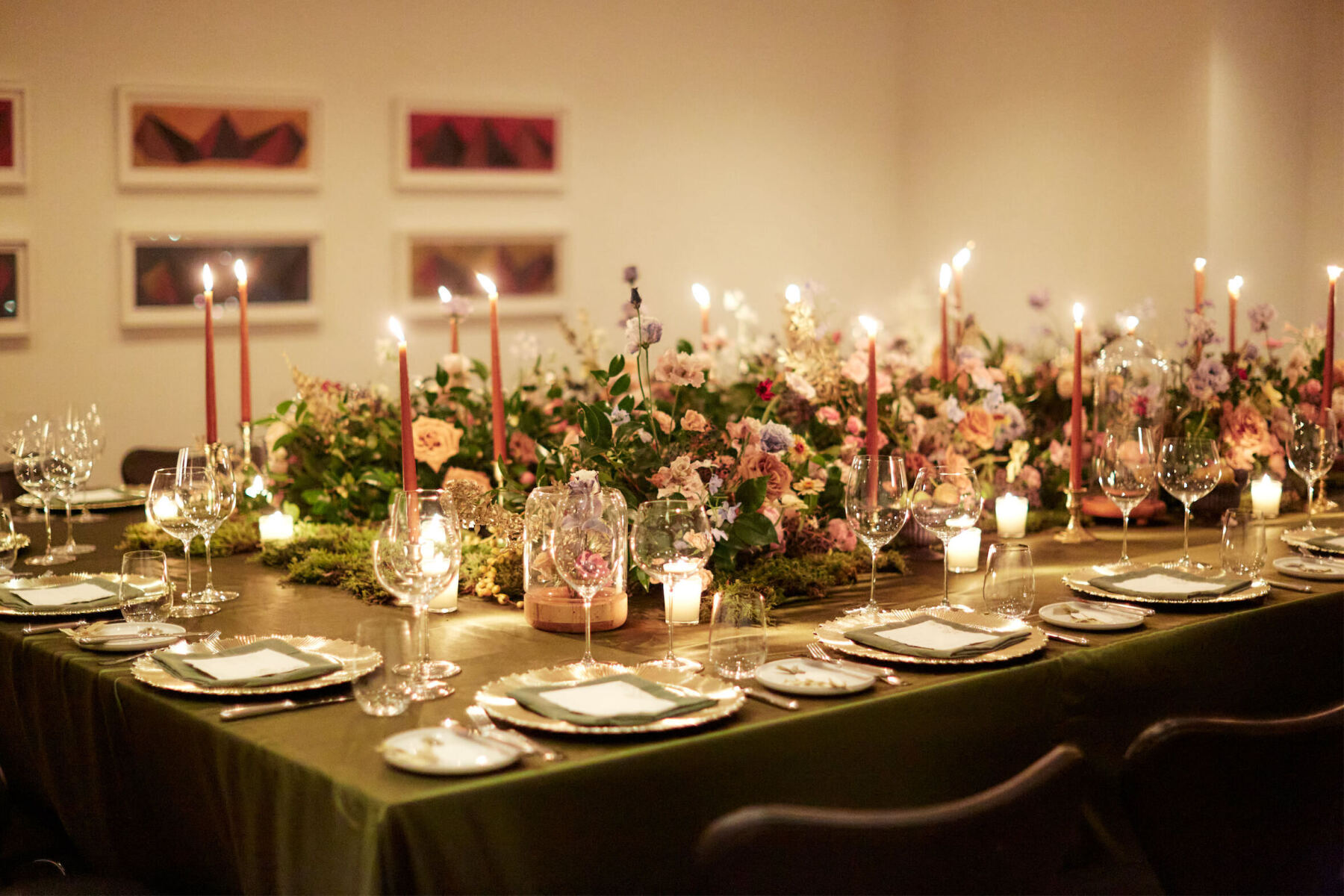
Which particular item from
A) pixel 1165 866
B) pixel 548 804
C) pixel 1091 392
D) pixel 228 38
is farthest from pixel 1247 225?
pixel 548 804

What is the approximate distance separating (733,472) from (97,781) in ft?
3.53

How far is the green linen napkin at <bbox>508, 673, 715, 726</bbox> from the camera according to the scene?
158 centimetres

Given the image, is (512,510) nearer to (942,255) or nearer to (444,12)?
(444,12)

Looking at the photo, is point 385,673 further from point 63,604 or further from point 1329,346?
point 1329,346

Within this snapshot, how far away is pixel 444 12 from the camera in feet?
19.1

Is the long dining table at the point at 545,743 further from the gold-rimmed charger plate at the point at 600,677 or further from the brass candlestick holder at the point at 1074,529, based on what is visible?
the brass candlestick holder at the point at 1074,529

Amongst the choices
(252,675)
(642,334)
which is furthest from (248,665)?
(642,334)

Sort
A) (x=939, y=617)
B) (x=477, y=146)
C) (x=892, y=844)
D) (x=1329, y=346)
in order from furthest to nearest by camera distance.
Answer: (x=477, y=146) < (x=1329, y=346) < (x=939, y=617) < (x=892, y=844)

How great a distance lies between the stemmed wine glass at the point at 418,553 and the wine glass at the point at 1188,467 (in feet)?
→ 4.84

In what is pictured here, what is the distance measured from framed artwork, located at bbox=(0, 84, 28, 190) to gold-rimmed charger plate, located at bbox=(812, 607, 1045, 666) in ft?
13.1

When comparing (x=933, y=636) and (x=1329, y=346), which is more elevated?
(x=1329, y=346)

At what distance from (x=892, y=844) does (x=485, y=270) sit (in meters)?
4.96

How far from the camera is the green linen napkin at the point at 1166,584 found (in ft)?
7.53

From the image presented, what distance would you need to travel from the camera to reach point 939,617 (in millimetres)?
2098
